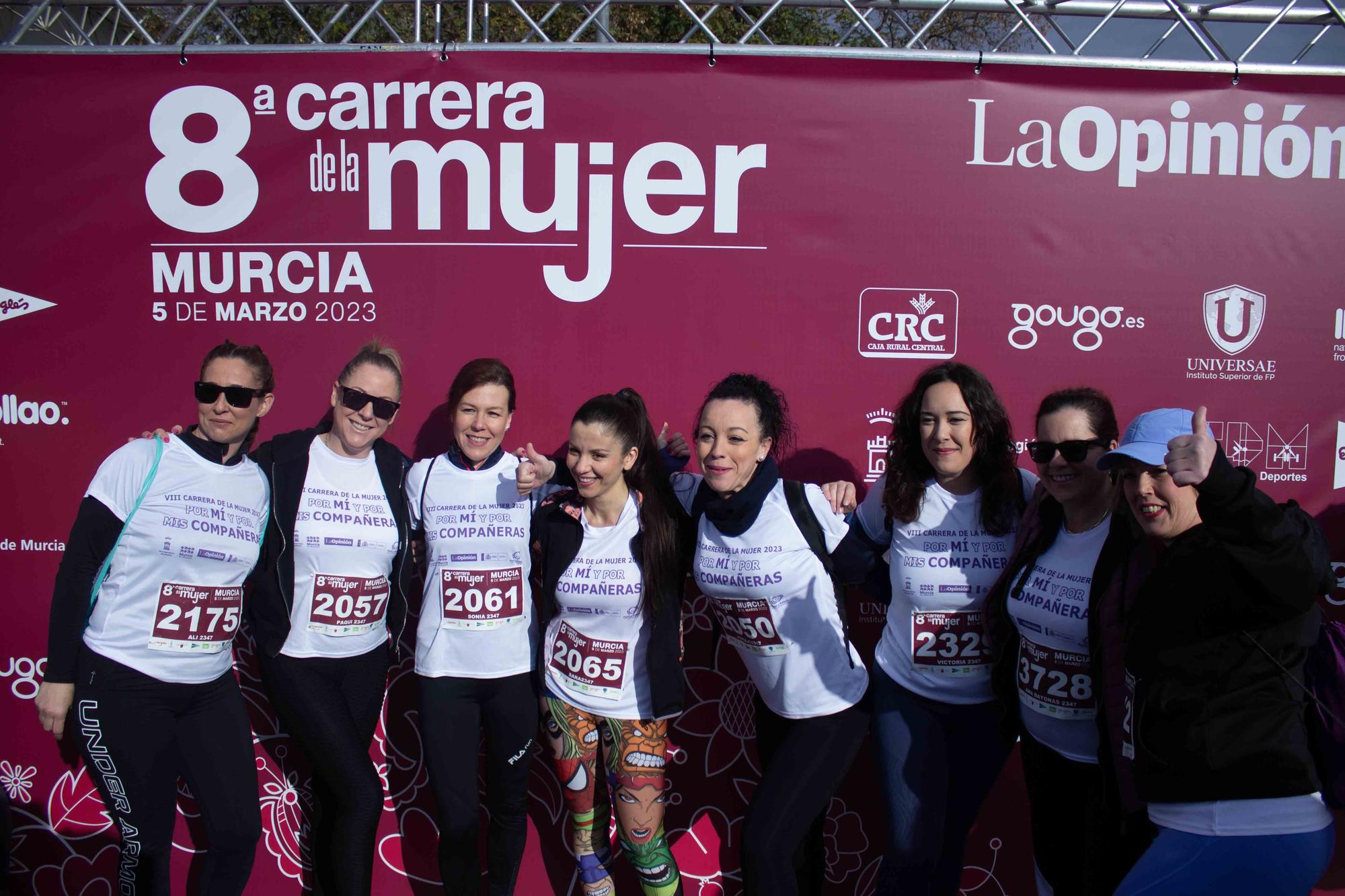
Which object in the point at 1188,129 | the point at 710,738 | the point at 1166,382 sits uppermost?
the point at 1188,129

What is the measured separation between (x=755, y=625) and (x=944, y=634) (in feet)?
1.92

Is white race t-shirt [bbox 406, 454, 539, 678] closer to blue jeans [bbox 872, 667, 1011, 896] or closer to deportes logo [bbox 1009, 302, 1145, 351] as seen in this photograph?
blue jeans [bbox 872, 667, 1011, 896]

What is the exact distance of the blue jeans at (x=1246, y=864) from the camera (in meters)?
1.84

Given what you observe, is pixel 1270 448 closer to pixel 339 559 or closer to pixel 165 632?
pixel 339 559

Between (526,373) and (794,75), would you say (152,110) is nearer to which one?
(526,373)

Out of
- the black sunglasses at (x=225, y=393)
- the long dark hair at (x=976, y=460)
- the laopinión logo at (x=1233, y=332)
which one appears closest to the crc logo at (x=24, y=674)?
the black sunglasses at (x=225, y=393)

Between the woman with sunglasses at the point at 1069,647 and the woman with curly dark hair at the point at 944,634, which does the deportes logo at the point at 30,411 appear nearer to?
the woman with curly dark hair at the point at 944,634

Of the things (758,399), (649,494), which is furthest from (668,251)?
(649,494)

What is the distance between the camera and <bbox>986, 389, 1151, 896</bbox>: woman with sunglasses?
2.34 metres

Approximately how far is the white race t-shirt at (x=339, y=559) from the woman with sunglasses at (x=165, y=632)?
0.65 ft

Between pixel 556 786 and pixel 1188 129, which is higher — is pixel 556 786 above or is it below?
below

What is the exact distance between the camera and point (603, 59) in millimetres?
3264

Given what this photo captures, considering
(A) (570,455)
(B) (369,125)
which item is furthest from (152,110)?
(A) (570,455)

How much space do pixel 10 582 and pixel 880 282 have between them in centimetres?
371
